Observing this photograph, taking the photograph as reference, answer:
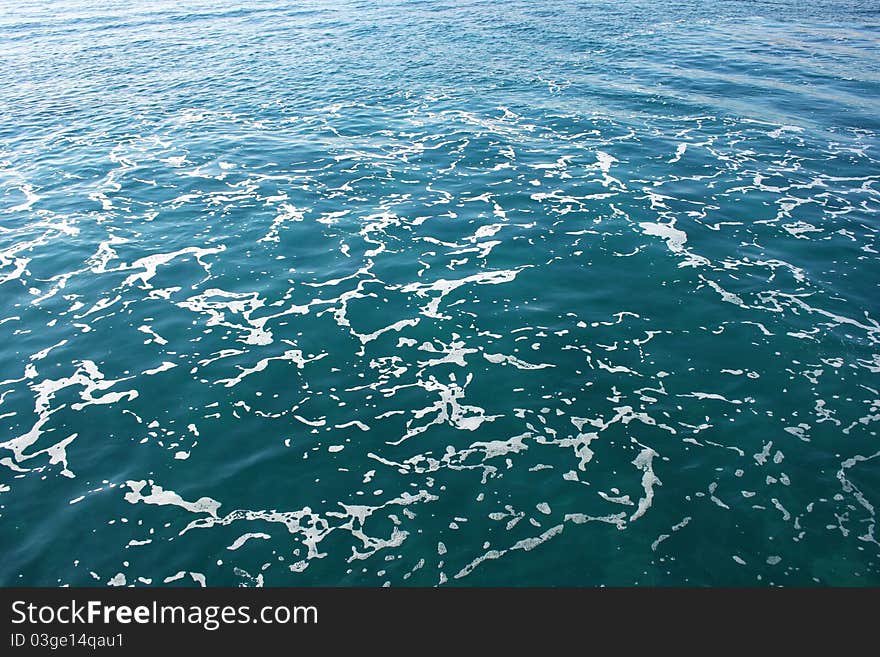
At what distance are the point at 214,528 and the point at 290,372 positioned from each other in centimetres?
625

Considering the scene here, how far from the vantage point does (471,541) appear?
1469 centimetres

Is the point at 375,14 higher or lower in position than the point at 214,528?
higher

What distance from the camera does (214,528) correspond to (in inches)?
594

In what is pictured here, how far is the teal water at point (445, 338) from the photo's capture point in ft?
48.5

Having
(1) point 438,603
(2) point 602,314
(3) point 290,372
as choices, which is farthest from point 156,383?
(2) point 602,314

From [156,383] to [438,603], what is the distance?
1218cm

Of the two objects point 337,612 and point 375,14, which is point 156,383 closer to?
point 337,612

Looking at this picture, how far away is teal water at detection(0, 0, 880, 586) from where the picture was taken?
583 inches

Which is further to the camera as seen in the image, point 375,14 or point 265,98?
point 375,14

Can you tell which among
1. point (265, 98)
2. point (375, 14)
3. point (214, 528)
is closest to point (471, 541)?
point (214, 528)

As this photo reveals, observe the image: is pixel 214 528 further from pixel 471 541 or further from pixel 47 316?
pixel 47 316

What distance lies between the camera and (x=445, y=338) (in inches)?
851

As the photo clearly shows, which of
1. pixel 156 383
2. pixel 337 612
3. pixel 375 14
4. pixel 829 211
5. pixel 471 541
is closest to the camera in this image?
pixel 337 612

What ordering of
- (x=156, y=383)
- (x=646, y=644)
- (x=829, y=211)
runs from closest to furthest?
(x=646, y=644) → (x=156, y=383) → (x=829, y=211)
